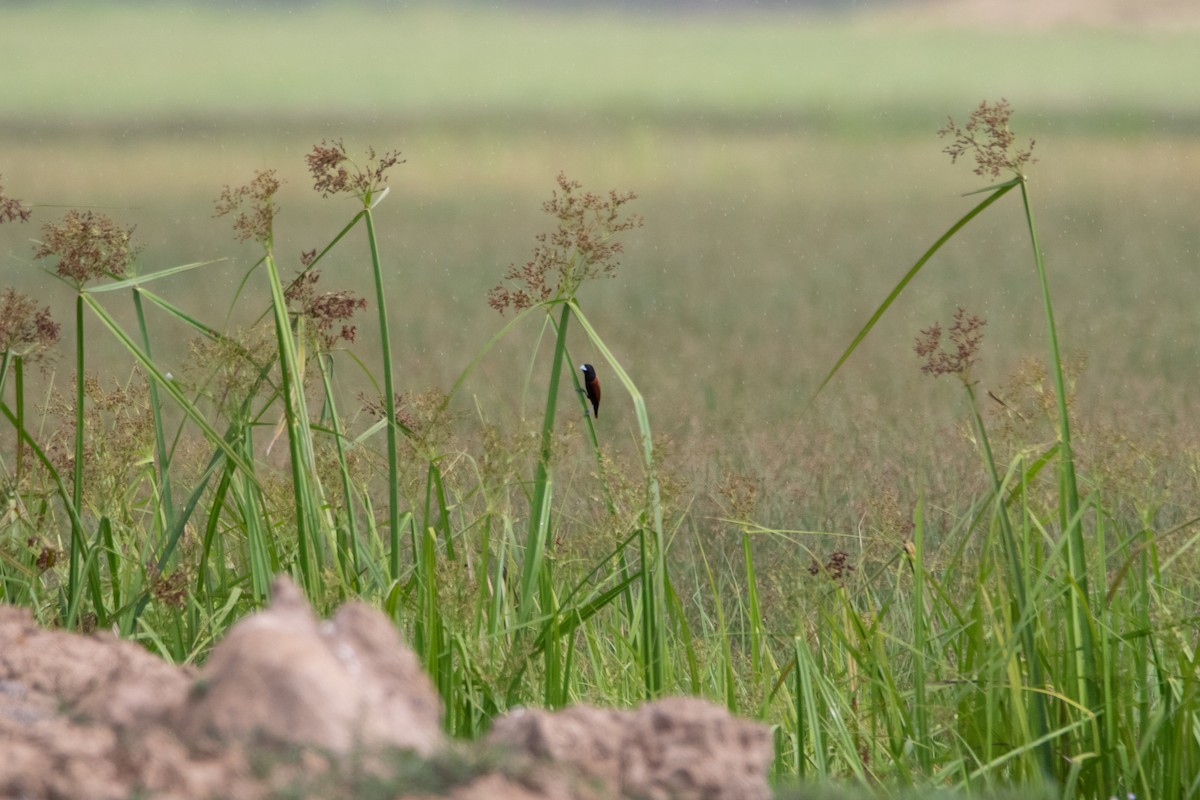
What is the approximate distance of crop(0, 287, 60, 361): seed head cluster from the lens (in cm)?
204

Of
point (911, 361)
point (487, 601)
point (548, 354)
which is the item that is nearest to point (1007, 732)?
point (487, 601)

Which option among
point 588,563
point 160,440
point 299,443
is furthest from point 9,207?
point 588,563

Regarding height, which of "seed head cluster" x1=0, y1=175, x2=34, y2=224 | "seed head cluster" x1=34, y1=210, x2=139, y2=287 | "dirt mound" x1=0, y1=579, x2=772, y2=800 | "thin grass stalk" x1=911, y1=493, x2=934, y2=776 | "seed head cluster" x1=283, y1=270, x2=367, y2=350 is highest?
"seed head cluster" x1=0, y1=175, x2=34, y2=224

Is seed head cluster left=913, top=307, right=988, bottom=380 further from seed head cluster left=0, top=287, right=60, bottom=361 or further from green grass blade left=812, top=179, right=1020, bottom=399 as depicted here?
seed head cluster left=0, top=287, right=60, bottom=361

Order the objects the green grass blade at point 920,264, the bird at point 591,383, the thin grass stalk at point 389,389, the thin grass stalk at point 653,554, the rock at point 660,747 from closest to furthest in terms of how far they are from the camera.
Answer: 1. the rock at point 660,747
2. the green grass blade at point 920,264
3. the thin grass stalk at point 653,554
4. the thin grass stalk at point 389,389
5. the bird at point 591,383

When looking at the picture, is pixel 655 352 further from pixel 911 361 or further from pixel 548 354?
pixel 911 361

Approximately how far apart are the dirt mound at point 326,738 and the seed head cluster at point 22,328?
32.7 inches

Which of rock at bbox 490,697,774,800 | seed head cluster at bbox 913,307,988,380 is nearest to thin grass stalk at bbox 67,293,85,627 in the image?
rock at bbox 490,697,774,800

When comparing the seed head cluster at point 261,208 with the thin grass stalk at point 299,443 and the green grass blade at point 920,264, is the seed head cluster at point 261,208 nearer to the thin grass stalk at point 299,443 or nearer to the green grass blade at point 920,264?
the thin grass stalk at point 299,443

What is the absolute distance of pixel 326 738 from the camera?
44.6 inches

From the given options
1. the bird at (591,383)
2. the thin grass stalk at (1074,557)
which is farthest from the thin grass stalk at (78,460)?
the thin grass stalk at (1074,557)

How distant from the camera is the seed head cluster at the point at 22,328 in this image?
2041 mm

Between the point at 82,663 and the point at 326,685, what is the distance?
1.56ft

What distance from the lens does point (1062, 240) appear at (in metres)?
10.1
